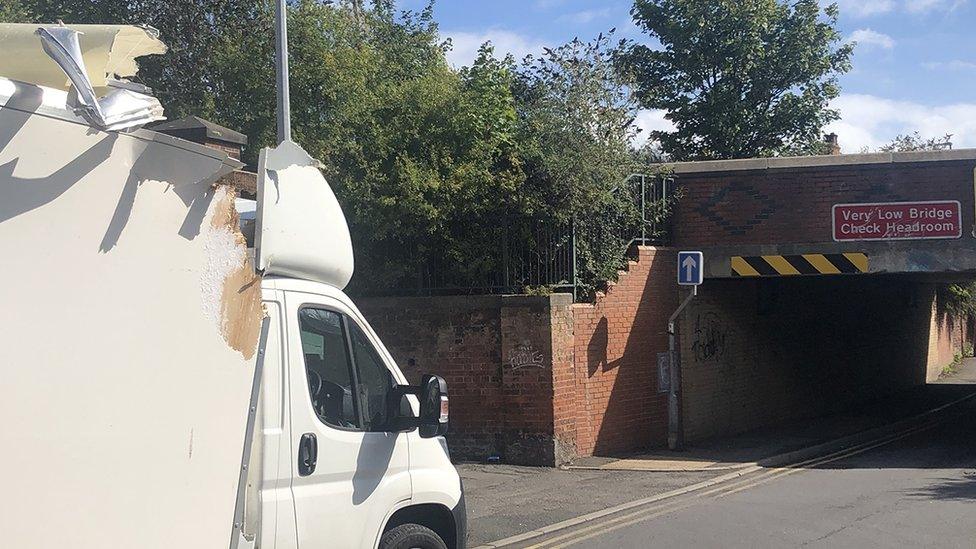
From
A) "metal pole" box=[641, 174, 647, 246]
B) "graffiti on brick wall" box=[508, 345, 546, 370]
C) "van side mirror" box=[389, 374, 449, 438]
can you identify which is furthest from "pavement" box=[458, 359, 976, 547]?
"van side mirror" box=[389, 374, 449, 438]

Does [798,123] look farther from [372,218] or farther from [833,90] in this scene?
[372,218]

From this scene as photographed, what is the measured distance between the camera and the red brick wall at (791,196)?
14.7m

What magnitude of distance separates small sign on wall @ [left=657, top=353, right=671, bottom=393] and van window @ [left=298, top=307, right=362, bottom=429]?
33.8ft

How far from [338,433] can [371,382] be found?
1.77 feet

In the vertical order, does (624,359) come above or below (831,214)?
below

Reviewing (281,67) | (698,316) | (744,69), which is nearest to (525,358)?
(698,316)

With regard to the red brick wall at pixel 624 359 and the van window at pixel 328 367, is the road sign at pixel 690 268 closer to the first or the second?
the red brick wall at pixel 624 359

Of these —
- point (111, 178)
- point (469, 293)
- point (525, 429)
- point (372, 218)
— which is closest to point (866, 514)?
point (525, 429)

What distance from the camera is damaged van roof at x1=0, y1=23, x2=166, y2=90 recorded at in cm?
347

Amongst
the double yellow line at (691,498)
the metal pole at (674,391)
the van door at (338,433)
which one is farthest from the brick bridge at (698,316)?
the van door at (338,433)

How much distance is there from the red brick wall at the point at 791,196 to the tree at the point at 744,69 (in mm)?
13502

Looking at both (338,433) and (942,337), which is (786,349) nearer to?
(338,433)

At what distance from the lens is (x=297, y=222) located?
4.62m

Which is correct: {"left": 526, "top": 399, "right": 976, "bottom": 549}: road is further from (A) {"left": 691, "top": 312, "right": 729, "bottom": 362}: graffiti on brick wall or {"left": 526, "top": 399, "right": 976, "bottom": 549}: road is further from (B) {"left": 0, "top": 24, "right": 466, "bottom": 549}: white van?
(B) {"left": 0, "top": 24, "right": 466, "bottom": 549}: white van
